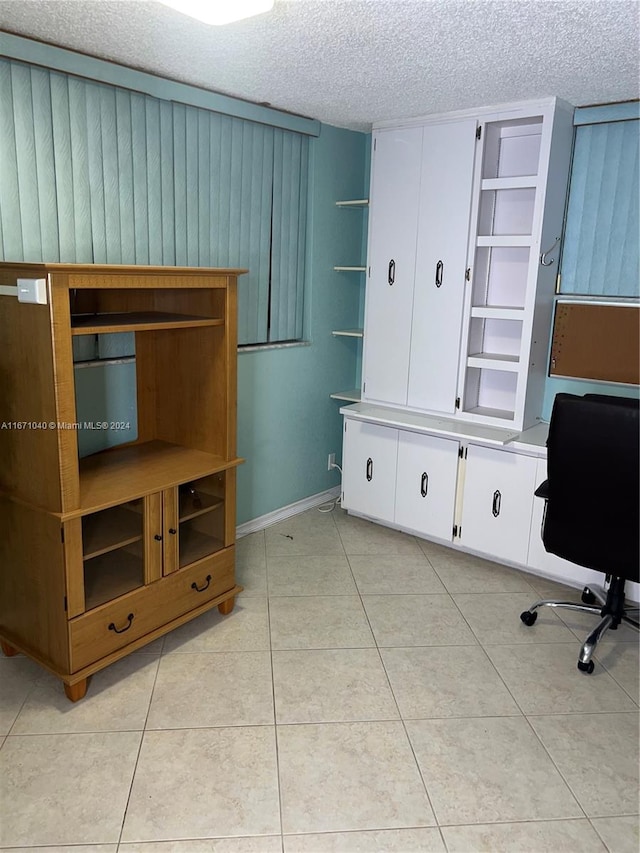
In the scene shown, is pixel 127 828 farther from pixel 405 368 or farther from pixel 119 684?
pixel 405 368

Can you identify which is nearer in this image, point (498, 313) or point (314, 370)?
point (498, 313)

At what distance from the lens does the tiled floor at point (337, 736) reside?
1889mm

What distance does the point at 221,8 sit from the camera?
76.7 inches

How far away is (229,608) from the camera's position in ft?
9.87

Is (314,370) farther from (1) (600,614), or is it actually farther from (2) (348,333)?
(1) (600,614)

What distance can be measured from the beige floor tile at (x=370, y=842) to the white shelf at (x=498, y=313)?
8.01ft

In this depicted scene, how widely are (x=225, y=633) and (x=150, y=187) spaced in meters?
2.05

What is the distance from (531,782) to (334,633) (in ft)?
3.40

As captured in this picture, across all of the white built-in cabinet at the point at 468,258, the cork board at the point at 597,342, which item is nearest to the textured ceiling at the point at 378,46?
the white built-in cabinet at the point at 468,258

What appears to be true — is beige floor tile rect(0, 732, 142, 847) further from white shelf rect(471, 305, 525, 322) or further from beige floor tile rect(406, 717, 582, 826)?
white shelf rect(471, 305, 525, 322)

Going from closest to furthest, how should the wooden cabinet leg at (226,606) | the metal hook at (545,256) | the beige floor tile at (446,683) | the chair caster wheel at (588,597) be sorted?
the beige floor tile at (446,683), the wooden cabinet leg at (226,606), the chair caster wheel at (588,597), the metal hook at (545,256)

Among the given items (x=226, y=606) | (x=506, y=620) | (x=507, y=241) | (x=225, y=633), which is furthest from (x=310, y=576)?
(x=507, y=241)

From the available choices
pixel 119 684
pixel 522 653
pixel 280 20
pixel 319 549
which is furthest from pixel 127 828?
pixel 280 20

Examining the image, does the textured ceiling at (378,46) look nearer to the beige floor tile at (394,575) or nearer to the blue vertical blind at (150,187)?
the blue vertical blind at (150,187)
